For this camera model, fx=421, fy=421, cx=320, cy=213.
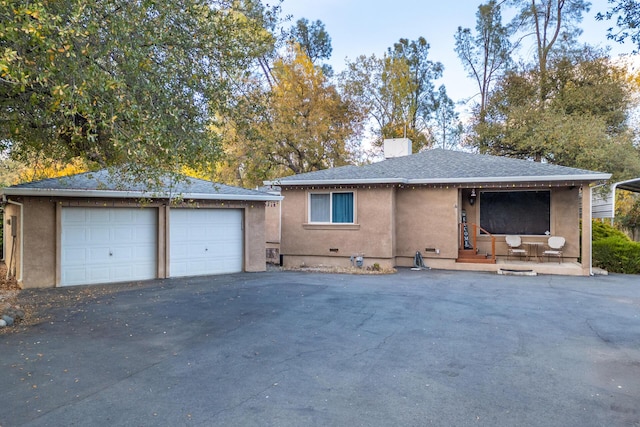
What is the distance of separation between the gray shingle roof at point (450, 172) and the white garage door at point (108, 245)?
14.6 feet

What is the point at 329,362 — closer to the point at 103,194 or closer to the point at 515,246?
the point at 103,194

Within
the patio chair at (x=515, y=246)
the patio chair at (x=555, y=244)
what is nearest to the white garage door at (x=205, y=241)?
the patio chair at (x=515, y=246)

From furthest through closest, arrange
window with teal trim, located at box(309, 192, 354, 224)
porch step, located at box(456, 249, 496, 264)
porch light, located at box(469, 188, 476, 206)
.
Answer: porch light, located at box(469, 188, 476, 206), window with teal trim, located at box(309, 192, 354, 224), porch step, located at box(456, 249, 496, 264)

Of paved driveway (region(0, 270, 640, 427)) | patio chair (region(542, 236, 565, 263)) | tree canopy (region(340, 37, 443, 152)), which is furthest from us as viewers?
tree canopy (region(340, 37, 443, 152))

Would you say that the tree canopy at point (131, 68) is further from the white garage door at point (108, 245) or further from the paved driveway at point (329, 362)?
the white garage door at point (108, 245)

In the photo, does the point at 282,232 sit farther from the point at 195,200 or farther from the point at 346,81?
the point at 346,81

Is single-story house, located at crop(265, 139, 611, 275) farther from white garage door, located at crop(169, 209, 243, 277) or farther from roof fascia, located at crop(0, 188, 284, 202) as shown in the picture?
roof fascia, located at crop(0, 188, 284, 202)

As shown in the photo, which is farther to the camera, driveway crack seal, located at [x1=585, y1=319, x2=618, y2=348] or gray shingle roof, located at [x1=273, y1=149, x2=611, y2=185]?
gray shingle roof, located at [x1=273, y1=149, x2=611, y2=185]

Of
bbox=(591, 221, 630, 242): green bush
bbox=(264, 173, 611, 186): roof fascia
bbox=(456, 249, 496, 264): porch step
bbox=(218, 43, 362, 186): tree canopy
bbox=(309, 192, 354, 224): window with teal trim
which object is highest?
bbox=(218, 43, 362, 186): tree canopy

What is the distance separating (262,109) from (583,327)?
6756 mm

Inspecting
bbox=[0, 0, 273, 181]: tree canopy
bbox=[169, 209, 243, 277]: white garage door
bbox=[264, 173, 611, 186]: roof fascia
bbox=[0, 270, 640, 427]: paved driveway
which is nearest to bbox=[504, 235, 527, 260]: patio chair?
bbox=[264, 173, 611, 186]: roof fascia

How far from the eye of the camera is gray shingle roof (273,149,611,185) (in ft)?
40.9

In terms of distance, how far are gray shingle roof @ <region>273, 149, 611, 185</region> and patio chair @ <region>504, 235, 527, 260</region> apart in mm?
2080

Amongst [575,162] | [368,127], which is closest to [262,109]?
[575,162]
